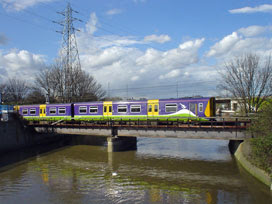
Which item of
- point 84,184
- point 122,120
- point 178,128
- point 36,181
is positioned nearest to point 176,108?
point 178,128

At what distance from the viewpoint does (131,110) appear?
29.3 metres

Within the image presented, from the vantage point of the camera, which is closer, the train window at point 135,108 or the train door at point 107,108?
the train window at point 135,108

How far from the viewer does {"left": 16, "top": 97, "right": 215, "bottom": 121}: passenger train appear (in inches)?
1017

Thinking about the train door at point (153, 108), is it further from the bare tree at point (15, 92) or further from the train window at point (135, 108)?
the bare tree at point (15, 92)

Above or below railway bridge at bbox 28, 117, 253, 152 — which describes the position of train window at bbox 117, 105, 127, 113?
above

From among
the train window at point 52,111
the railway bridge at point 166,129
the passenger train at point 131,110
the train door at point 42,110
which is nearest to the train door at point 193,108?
the passenger train at point 131,110

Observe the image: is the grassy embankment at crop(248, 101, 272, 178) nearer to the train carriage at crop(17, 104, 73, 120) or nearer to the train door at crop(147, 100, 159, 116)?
the train door at crop(147, 100, 159, 116)

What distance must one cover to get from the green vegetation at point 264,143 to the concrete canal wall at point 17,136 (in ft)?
93.3

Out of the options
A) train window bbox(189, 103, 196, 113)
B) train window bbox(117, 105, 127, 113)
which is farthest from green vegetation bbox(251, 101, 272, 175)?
train window bbox(117, 105, 127, 113)

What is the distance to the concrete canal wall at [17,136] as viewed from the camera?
1211 inches

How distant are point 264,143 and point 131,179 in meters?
9.84

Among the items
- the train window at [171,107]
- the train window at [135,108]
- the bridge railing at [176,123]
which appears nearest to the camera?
the bridge railing at [176,123]

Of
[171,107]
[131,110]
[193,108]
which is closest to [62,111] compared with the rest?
[131,110]

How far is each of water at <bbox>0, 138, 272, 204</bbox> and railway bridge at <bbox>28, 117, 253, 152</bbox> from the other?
232 centimetres
